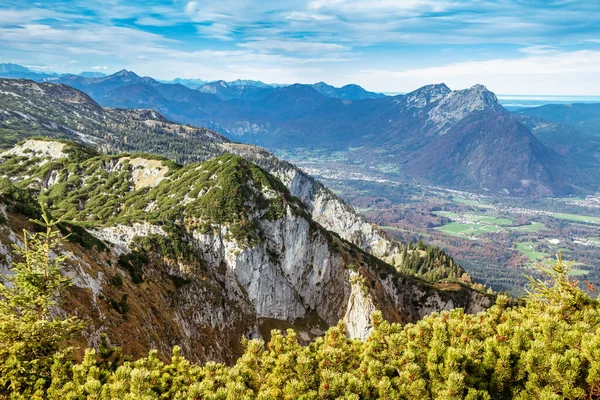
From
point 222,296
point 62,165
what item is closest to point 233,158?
point 222,296

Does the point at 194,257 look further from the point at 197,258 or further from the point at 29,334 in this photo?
the point at 29,334


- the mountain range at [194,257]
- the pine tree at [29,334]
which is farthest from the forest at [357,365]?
the mountain range at [194,257]

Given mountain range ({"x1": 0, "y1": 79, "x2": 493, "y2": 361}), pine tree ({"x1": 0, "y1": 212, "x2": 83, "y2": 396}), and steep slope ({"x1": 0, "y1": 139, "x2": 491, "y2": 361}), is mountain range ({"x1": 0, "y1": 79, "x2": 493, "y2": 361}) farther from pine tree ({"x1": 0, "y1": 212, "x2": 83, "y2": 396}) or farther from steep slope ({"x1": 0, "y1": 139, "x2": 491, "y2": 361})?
pine tree ({"x1": 0, "y1": 212, "x2": 83, "y2": 396})

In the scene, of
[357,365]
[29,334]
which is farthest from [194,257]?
[357,365]

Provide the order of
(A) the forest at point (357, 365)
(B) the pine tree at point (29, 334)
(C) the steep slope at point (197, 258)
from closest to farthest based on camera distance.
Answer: (A) the forest at point (357, 365) → (B) the pine tree at point (29, 334) → (C) the steep slope at point (197, 258)

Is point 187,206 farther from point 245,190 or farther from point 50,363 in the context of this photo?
point 50,363

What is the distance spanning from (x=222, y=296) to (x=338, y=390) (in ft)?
165

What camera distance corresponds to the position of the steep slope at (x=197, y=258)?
39213mm

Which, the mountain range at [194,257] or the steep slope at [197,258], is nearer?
the mountain range at [194,257]

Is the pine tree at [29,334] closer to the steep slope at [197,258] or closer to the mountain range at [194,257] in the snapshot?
the mountain range at [194,257]

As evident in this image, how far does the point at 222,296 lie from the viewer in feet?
195

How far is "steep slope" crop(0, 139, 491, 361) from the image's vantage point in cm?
3921

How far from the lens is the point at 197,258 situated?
59719 millimetres

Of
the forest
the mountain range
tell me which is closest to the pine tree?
the forest
